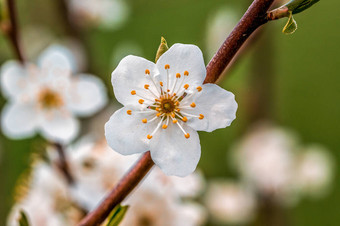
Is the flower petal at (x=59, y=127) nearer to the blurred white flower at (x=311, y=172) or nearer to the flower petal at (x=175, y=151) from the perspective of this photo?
the flower petal at (x=175, y=151)

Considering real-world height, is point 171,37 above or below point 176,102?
below

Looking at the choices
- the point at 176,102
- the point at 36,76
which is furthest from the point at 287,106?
the point at 176,102

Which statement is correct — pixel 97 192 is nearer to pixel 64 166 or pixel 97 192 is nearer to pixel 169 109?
pixel 64 166

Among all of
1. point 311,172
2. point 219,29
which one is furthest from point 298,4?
point 311,172

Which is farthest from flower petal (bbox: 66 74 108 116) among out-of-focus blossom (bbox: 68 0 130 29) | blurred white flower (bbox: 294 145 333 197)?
blurred white flower (bbox: 294 145 333 197)

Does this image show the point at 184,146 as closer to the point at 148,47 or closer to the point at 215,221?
the point at 215,221

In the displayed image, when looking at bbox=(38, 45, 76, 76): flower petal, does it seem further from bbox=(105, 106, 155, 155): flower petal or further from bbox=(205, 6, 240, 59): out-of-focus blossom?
bbox=(205, 6, 240, 59): out-of-focus blossom
